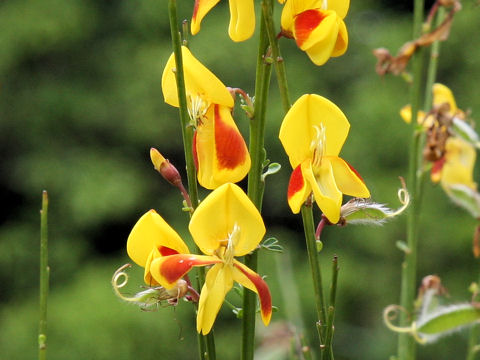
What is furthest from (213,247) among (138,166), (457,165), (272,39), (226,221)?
(138,166)

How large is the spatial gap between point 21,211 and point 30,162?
38 cm

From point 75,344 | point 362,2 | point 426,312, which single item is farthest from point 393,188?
point 426,312

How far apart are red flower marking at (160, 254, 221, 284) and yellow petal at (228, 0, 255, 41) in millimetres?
162

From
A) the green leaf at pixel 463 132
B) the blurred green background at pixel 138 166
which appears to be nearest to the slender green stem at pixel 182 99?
the green leaf at pixel 463 132

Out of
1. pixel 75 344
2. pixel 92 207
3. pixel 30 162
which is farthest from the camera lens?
pixel 30 162

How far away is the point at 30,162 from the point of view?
15.1 ft

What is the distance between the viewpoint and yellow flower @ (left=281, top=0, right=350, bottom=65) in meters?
0.54

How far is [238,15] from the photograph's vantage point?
58cm

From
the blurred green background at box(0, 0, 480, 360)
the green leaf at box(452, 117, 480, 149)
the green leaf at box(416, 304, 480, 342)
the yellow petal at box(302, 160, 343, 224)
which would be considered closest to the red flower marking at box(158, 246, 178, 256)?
the yellow petal at box(302, 160, 343, 224)

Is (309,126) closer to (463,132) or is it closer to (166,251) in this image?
(166,251)

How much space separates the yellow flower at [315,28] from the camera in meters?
0.54

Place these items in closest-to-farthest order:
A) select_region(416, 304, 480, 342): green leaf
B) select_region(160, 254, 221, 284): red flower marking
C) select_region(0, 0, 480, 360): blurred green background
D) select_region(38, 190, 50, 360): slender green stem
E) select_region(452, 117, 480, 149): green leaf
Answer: select_region(160, 254, 221, 284): red flower marking < select_region(38, 190, 50, 360): slender green stem < select_region(416, 304, 480, 342): green leaf < select_region(452, 117, 480, 149): green leaf < select_region(0, 0, 480, 360): blurred green background

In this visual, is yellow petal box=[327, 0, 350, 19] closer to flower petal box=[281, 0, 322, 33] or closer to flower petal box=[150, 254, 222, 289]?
flower petal box=[281, 0, 322, 33]

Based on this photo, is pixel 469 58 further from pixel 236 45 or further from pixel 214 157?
pixel 214 157
